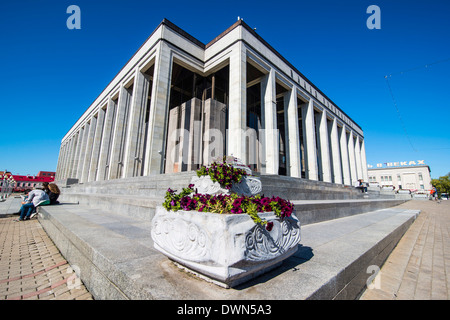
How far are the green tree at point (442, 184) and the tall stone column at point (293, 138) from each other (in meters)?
79.6

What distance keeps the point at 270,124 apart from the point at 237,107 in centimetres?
395

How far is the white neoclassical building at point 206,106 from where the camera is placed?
52.3 feet

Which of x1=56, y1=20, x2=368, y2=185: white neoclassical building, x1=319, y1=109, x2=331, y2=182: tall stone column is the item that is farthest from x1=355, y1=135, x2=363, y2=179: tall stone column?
x1=56, y1=20, x2=368, y2=185: white neoclassical building

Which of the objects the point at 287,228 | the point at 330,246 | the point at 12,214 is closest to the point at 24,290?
the point at 287,228

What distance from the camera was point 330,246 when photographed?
3.16 metres

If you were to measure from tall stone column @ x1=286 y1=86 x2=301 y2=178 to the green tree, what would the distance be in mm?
79633

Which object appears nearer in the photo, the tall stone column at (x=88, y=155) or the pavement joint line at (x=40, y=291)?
the pavement joint line at (x=40, y=291)

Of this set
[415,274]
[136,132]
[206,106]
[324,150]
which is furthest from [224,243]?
[324,150]

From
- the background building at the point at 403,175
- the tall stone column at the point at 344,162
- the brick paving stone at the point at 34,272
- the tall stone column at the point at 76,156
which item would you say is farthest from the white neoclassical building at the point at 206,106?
the background building at the point at 403,175

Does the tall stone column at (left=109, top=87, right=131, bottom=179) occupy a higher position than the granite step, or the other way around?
the tall stone column at (left=109, top=87, right=131, bottom=179)

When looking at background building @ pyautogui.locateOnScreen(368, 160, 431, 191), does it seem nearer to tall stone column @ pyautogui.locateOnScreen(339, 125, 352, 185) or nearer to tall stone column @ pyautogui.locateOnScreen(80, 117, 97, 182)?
tall stone column @ pyautogui.locateOnScreen(339, 125, 352, 185)

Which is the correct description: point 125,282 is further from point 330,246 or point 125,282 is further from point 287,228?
point 330,246

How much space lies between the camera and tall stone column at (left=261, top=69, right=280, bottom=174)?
1657cm

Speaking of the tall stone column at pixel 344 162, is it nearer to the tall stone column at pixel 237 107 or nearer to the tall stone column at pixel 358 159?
the tall stone column at pixel 358 159
